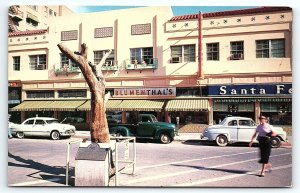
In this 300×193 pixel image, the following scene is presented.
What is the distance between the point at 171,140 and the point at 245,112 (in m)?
3.40

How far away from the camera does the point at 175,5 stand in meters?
8.80

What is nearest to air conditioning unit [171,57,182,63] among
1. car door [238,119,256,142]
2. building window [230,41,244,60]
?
building window [230,41,244,60]

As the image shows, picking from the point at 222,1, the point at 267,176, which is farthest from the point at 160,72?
the point at 267,176

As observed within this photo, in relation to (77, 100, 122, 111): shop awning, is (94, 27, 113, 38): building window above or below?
above

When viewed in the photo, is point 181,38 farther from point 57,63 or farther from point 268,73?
point 57,63

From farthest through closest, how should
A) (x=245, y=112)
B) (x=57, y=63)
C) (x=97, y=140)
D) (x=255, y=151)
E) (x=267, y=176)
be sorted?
(x=57, y=63) < (x=245, y=112) < (x=255, y=151) < (x=267, y=176) < (x=97, y=140)

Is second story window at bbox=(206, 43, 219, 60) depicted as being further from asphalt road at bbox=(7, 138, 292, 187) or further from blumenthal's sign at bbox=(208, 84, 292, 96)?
asphalt road at bbox=(7, 138, 292, 187)

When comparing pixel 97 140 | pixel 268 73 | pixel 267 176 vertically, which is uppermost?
pixel 268 73

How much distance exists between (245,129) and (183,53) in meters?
4.49

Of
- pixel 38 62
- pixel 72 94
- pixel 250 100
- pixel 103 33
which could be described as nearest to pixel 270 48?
pixel 250 100

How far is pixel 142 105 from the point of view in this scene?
12.9 m

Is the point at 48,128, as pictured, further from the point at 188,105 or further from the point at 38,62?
the point at 188,105

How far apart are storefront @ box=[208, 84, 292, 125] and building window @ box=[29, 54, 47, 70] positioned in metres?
8.24

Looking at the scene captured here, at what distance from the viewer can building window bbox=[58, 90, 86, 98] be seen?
13797mm
